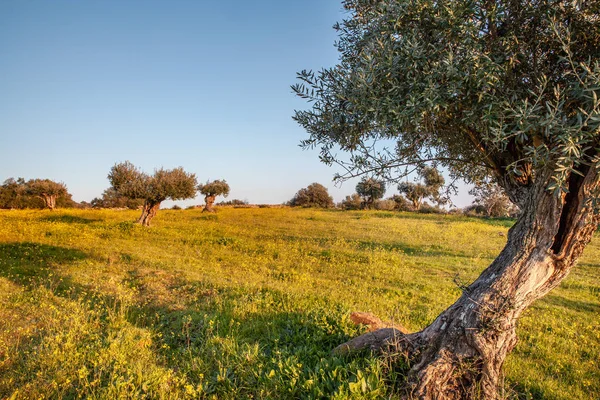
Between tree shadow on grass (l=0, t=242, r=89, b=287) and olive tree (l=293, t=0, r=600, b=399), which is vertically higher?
olive tree (l=293, t=0, r=600, b=399)

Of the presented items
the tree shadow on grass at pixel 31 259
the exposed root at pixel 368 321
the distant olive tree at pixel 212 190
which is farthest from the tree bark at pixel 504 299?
the distant olive tree at pixel 212 190

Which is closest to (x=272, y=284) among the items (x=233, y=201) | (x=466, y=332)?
(x=466, y=332)

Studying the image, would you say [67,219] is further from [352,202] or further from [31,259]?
[352,202]

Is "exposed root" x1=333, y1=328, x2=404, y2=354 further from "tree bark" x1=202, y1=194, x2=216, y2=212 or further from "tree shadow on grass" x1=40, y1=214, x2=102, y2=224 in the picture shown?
"tree bark" x1=202, y1=194, x2=216, y2=212

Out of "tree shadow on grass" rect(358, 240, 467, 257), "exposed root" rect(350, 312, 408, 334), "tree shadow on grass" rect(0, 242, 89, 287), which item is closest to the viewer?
"exposed root" rect(350, 312, 408, 334)

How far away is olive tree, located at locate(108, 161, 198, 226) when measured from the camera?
3098 cm

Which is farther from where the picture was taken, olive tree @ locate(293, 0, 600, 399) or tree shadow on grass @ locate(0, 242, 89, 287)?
tree shadow on grass @ locate(0, 242, 89, 287)

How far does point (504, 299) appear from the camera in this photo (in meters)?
5.59

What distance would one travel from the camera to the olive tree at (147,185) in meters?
31.0

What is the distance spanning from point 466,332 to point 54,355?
7.39 metres

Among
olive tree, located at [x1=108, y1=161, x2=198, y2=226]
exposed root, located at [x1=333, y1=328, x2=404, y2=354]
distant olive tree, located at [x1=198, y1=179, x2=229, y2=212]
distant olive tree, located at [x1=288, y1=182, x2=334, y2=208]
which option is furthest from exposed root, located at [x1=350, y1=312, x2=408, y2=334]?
distant olive tree, located at [x1=288, y1=182, x2=334, y2=208]

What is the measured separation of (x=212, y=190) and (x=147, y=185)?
2183 cm

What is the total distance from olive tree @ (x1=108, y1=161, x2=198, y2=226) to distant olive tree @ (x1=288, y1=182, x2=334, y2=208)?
152ft

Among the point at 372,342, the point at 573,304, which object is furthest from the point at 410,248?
the point at 372,342
